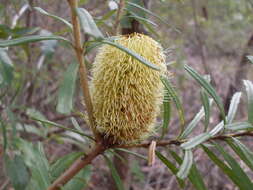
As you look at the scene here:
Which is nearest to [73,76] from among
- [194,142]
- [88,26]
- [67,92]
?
[67,92]

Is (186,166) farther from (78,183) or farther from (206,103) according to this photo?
(78,183)

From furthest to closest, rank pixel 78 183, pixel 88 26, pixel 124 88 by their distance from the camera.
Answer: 1. pixel 78 183
2. pixel 124 88
3. pixel 88 26

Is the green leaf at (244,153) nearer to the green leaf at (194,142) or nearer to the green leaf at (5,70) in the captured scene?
the green leaf at (194,142)

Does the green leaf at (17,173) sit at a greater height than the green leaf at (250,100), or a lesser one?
lesser

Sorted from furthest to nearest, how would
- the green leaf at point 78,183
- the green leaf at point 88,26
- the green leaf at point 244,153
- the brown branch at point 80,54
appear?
the green leaf at point 78,183
the green leaf at point 244,153
the brown branch at point 80,54
the green leaf at point 88,26

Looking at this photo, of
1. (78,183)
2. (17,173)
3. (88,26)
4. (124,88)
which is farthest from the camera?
(78,183)

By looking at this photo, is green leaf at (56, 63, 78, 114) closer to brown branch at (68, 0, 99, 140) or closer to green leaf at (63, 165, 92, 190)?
brown branch at (68, 0, 99, 140)

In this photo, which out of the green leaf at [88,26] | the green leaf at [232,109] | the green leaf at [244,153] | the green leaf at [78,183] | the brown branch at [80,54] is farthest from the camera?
the green leaf at [78,183]

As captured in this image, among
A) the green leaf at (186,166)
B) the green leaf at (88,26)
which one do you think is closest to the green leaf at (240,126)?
the green leaf at (186,166)
